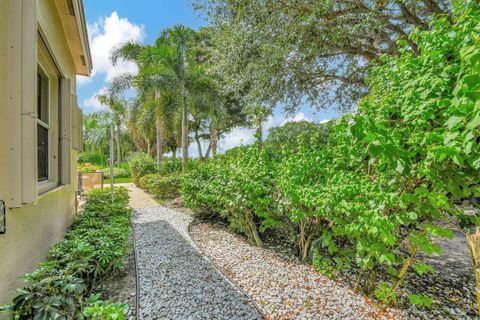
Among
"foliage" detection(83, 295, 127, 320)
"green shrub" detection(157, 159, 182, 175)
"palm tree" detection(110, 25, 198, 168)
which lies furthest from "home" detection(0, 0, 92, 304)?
"green shrub" detection(157, 159, 182, 175)

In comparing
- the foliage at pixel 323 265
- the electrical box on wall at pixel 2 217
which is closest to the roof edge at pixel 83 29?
the electrical box on wall at pixel 2 217

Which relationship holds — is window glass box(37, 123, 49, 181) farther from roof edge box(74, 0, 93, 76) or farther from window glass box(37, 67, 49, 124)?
roof edge box(74, 0, 93, 76)

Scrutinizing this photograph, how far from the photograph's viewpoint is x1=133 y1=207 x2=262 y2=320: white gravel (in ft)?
8.91

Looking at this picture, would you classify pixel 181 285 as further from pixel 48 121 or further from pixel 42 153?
pixel 48 121

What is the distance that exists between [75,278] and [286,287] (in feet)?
7.84

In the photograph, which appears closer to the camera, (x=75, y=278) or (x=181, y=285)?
(x=75, y=278)

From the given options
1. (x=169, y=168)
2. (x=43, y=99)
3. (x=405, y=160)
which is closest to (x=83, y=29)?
(x=43, y=99)

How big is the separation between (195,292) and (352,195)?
86.9 inches

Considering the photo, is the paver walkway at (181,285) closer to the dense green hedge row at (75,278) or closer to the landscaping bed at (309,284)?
the landscaping bed at (309,284)

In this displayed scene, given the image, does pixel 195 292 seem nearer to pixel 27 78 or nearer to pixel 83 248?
pixel 83 248

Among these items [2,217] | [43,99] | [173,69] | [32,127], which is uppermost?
[173,69]

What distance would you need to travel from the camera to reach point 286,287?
10.7 ft

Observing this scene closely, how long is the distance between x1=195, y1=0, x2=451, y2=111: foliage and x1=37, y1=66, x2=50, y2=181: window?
4.95m

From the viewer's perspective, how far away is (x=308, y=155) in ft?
12.4
